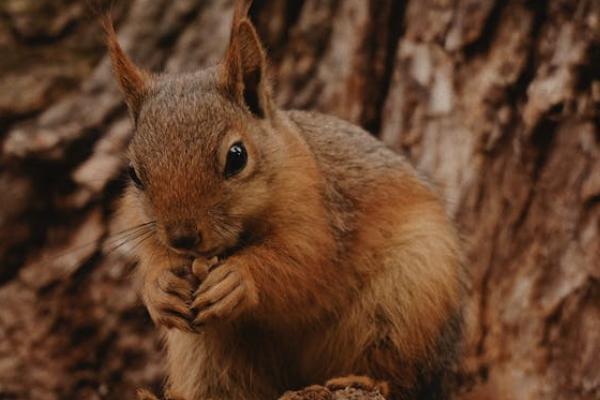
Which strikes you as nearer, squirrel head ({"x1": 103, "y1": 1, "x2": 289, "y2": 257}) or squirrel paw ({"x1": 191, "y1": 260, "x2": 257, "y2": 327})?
squirrel head ({"x1": 103, "y1": 1, "x2": 289, "y2": 257})

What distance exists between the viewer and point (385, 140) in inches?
179

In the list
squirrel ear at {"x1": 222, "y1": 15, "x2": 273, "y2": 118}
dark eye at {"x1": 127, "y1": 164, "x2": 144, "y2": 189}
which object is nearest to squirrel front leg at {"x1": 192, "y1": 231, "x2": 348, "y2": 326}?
dark eye at {"x1": 127, "y1": 164, "x2": 144, "y2": 189}

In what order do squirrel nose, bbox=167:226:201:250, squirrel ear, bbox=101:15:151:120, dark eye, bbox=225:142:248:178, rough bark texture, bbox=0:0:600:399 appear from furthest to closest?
rough bark texture, bbox=0:0:600:399 < squirrel ear, bbox=101:15:151:120 < dark eye, bbox=225:142:248:178 < squirrel nose, bbox=167:226:201:250

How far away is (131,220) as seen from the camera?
130 inches

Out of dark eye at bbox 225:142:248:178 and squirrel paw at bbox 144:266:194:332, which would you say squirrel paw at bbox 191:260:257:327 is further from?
dark eye at bbox 225:142:248:178

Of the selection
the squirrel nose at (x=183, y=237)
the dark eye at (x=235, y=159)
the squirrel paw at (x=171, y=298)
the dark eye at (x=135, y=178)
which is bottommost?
the squirrel paw at (x=171, y=298)

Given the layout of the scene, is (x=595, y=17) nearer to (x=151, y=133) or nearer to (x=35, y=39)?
(x=151, y=133)

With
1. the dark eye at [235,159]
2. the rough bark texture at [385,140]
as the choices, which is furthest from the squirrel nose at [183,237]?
the rough bark texture at [385,140]

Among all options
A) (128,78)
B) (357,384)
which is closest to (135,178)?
(128,78)

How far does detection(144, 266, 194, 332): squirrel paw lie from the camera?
9.54 feet

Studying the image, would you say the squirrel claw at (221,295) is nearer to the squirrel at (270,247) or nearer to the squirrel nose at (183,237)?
the squirrel at (270,247)

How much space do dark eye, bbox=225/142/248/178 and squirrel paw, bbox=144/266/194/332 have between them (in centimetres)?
43

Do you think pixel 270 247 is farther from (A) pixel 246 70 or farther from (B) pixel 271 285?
(A) pixel 246 70

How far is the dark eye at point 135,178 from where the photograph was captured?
292 cm
